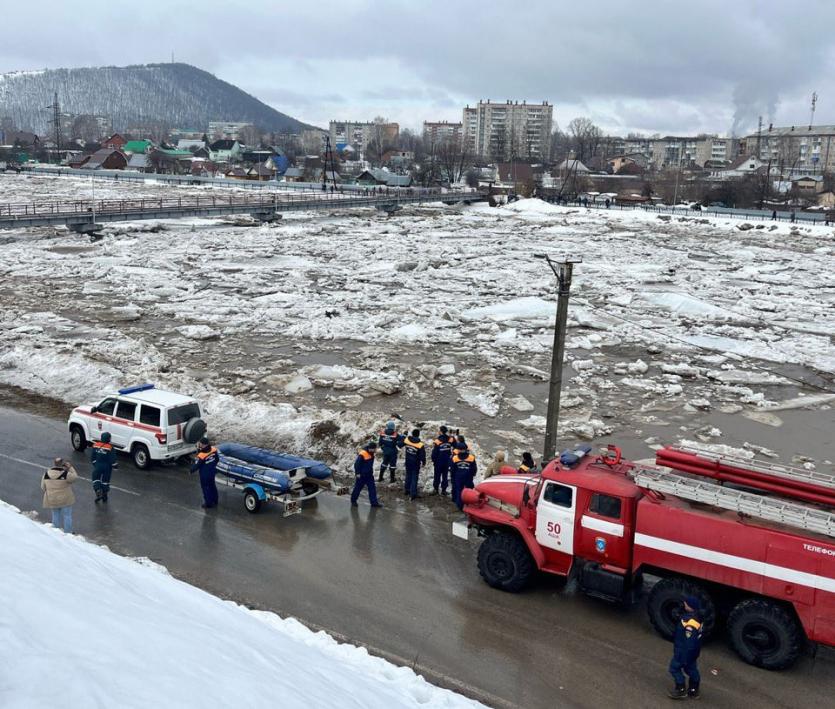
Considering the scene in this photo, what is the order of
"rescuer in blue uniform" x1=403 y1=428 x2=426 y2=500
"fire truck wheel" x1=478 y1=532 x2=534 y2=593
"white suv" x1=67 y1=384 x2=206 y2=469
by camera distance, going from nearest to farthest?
"fire truck wheel" x1=478 y1=532 x2=534 y2=593 → "rescuer in blue uniform" x1=403 y1=428 x2=426 y2=500 → "white suv" x1=67 y1=384 x2=206 y2=469

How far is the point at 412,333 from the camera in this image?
78.7 feet

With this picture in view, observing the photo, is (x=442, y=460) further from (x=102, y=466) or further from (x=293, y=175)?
(x=293, y=175)

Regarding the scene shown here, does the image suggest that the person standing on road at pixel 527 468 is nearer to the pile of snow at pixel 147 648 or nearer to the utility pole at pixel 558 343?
the utility pole at pixel 558 343

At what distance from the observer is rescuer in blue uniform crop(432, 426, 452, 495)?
1234cm

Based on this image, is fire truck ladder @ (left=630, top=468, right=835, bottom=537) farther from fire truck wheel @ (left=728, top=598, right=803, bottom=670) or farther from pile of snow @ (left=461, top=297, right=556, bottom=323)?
pile of snow @ (left=461, top=297, right=556, bottom=323)

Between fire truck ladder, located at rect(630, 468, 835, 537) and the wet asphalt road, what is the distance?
1694 millimetres

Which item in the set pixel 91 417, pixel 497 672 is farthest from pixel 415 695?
pixel 91 417

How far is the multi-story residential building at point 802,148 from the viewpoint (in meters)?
159

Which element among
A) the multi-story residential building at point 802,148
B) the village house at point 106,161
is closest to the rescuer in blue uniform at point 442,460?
the village house at point 106,161

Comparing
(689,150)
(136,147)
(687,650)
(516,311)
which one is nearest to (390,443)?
(687,650)

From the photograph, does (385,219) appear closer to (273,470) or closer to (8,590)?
(273,470)

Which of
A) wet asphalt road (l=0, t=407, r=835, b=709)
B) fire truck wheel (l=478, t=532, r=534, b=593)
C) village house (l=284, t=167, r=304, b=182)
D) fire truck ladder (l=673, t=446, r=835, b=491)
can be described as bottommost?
wet asphalt road (l=0, t=407, r=835, b=709)

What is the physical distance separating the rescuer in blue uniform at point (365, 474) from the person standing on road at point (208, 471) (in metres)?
2.21

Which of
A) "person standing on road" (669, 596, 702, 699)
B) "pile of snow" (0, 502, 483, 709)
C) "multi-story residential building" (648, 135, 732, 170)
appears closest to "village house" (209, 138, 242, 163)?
"multi-story residential building" (648, 135, 732, 170)
